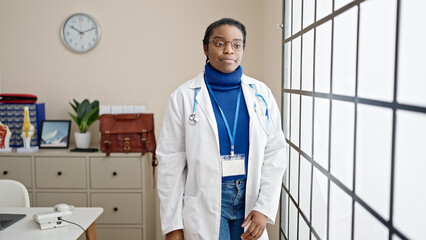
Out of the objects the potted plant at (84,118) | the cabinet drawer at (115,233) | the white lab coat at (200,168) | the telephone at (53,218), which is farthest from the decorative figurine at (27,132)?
the white lab coat at (200,168)

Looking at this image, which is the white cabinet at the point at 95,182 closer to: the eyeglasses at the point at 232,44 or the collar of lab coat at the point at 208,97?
the collar of lab coat at the point at 208,97

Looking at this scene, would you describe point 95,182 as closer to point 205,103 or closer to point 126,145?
point 126,145

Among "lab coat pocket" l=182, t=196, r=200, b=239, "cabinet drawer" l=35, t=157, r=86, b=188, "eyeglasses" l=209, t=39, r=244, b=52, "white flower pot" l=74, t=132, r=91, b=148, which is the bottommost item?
"cabinet drawer" l=35, t=157, r=86, b=188

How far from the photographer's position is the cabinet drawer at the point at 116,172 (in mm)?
3408

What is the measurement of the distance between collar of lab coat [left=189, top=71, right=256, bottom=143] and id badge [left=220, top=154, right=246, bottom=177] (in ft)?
0.33

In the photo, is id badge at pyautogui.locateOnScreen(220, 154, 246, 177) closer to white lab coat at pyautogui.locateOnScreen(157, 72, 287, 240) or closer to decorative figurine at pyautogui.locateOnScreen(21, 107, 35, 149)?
white lab coat at pyautogui.locateOnScreen(157, 72, 287, 240)

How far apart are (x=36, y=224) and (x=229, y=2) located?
8.49 ft

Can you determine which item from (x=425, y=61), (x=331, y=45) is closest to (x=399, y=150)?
(x=425, y=61)

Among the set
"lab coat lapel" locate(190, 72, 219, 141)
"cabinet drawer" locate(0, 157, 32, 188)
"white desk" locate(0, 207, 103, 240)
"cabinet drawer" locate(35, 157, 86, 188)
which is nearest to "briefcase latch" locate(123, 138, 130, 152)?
"cabinet drawer" locate(35, 157, 86, 188)

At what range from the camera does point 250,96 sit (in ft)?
5.81

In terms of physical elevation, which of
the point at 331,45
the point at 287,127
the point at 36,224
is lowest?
the point at 36,224

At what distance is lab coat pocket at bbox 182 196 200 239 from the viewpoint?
169 cm

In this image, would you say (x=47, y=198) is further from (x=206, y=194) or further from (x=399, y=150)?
(x=399, y=150)

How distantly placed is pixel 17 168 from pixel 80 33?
1348 mm
